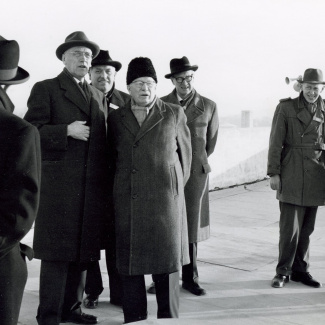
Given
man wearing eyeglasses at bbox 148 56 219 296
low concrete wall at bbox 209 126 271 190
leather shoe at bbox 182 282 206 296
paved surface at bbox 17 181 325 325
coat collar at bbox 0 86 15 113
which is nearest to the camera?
coat collar at bbox 0 86 15 113

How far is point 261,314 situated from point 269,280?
889 mm

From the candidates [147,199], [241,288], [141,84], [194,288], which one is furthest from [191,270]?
[141,84]

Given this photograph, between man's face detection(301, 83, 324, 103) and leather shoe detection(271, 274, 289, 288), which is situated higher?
man's face detection(301, 83, 324, 103)

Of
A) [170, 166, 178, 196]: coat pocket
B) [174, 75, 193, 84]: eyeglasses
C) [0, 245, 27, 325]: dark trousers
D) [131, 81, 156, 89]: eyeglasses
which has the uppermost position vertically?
[174, 75, 193, 84]: eyeglasses

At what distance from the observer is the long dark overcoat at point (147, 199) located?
3.65 m

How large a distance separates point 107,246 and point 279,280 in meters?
1.63

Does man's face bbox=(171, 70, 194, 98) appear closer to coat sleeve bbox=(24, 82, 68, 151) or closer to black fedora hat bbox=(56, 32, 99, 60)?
black fedora hat bbox=(56, 32, 99, 60)

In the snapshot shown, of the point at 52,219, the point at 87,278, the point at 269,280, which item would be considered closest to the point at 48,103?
the point at 52,219

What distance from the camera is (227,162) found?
1076cm

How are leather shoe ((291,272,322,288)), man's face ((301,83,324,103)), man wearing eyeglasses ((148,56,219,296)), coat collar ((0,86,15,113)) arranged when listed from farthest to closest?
1. man's face ((301,83,324,103))
2. leather shoe ((291,272,322,288))
3. man wearing eyeglasses ((148,56,219,296))
4. coat collar ((0,86,15,113))

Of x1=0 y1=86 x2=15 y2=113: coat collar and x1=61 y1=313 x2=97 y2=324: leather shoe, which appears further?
x1=61 y1=313 x2=97 y2=324: leather shoe

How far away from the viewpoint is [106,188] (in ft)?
12.8

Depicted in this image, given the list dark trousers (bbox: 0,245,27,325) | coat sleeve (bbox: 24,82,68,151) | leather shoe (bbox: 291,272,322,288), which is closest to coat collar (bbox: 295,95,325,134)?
leather shoe (bbox: 291,272,322,288)

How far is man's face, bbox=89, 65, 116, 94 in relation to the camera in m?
4.61
